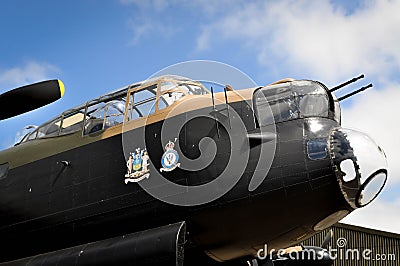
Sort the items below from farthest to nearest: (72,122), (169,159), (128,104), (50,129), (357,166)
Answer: (50,129), (72,122), (128,104), (169,159), (357,166)

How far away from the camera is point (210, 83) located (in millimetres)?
8805

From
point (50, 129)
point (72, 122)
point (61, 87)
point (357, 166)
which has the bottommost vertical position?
point (357, 166)

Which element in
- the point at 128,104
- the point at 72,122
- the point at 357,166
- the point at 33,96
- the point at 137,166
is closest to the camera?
the point at 357,166

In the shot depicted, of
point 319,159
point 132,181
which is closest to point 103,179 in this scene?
point 132,181

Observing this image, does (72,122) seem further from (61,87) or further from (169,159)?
(169,159)

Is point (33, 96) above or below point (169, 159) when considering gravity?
above

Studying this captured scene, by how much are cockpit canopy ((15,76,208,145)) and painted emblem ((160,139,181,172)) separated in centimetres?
70

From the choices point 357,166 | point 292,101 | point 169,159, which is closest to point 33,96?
point 169,159

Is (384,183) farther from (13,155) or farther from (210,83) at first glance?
(13,155)

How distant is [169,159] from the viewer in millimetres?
8188

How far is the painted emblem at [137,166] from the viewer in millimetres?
8305

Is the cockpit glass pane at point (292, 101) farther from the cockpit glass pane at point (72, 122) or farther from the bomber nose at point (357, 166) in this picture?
the cockpit glass pane at point (72, 122)

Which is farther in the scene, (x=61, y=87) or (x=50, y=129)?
(x=50, y=129)

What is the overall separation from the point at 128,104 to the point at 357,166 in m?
3.57
